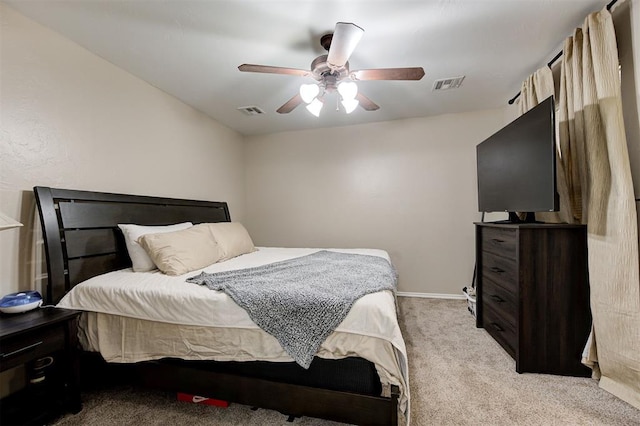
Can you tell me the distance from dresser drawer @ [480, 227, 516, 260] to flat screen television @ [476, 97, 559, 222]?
0.19 meters

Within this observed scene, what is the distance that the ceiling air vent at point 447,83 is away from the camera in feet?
8.55

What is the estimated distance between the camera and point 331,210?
394cm

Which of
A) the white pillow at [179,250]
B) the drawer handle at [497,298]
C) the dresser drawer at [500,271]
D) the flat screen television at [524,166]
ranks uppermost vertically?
the flat screen television at [524,166]

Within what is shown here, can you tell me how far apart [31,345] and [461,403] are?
2332 millimetres

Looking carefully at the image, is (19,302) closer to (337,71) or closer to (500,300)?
(337,71)

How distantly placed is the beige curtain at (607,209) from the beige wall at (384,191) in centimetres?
161

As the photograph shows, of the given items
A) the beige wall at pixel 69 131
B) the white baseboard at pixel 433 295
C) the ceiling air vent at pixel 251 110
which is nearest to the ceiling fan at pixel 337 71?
the ceiling air vent at pixel 251 110

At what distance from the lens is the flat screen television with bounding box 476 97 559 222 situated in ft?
5.64

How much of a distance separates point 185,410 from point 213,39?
2480 millimetres

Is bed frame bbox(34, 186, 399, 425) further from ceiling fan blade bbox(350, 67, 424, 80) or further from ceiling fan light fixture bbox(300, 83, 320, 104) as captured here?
ceiling fan blade bbox(350, 67, 424, 80)

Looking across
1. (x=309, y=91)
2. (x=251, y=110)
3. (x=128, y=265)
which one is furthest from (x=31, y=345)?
(x=251, y=110)

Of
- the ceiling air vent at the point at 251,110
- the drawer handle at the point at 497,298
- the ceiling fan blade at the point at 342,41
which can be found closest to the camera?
the ceiling fan blade at the point at 342,41

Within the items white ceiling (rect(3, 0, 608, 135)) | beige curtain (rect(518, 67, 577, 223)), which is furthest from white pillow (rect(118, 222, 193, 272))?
beige curtain (rect(518, 67, 577, 223))

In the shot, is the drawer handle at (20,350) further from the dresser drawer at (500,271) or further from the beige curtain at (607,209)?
the beige curtain at (607,209)
